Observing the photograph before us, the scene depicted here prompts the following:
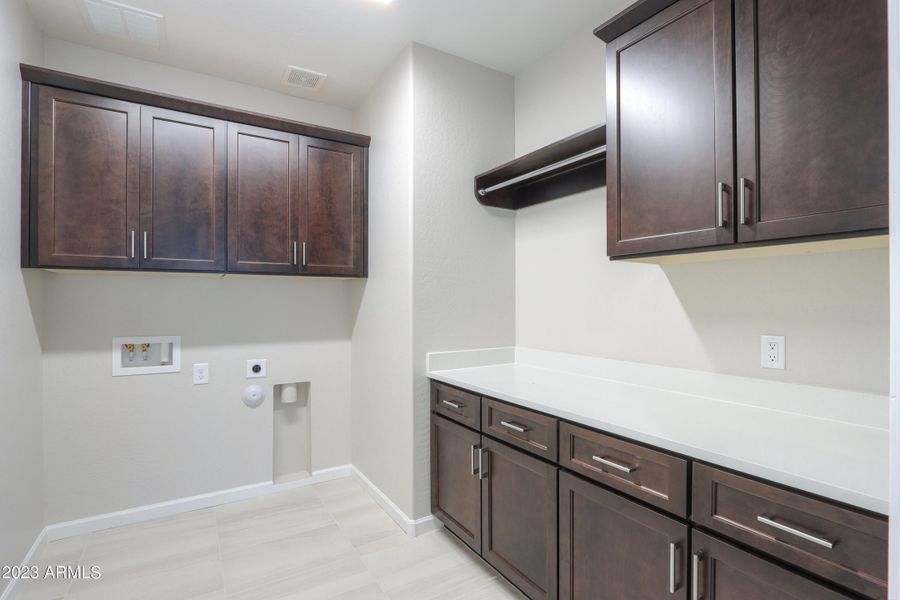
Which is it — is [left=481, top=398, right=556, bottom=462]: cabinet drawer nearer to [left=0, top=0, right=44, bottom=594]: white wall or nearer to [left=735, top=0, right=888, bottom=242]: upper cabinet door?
[left=735, top=0, right=888, bottom=242]: upper cabinet door

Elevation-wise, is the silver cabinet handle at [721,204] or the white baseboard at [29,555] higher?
the silver cabinet handle at [721,204]

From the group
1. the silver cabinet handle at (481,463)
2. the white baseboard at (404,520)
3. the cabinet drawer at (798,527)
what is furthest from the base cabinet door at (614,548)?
the white baseboard at (404,520)

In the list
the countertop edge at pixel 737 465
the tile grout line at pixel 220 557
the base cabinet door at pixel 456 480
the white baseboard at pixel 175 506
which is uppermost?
the countertop edge at pixel 737 465

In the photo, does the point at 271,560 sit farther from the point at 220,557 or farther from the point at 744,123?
the point at 744,123

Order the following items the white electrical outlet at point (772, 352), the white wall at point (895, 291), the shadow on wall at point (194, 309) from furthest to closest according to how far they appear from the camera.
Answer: the shadow on wall at point (194, 309) < the white electrical outlet at point (772, 352) < the white wall at point (895, 291)

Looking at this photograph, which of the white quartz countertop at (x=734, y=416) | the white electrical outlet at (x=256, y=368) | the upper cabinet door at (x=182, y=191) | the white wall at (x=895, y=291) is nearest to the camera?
the white wall at (x=895, y=291)

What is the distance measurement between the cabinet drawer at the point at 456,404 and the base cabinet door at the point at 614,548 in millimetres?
560

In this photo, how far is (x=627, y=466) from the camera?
1.36 meters

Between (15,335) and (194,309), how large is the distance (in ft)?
2.80

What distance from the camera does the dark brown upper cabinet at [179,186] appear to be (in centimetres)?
210

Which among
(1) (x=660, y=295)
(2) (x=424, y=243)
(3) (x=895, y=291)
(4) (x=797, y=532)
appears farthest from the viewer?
(2) (x=424, y=243)

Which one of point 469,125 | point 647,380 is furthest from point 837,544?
point 469,125

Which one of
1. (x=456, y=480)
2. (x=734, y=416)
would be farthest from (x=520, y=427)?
(x=734, y=416)

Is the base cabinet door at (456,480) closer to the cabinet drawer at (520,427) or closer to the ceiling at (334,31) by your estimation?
the cabinet drawer at (520,427)
